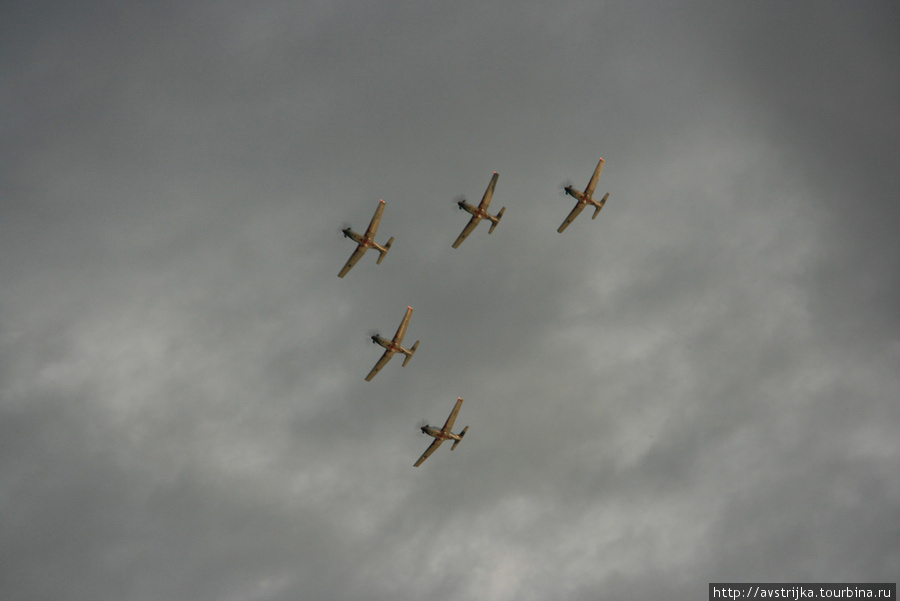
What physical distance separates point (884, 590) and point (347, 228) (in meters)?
152

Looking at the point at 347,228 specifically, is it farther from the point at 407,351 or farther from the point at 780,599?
the point at 780,599

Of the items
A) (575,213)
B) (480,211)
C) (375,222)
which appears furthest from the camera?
(575,213)

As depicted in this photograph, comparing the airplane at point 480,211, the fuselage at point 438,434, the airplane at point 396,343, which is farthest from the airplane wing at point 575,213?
the fuselage at point 438,434

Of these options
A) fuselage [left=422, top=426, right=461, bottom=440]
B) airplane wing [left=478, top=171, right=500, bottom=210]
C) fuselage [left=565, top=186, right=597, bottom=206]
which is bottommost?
fuselage [left=422, top=426, right=461, bottom=440]

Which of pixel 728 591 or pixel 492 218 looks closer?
pixel 492 218

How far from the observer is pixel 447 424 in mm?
124750

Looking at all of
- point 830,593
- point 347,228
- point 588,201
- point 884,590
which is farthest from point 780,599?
point 347,228

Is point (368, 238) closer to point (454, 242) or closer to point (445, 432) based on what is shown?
point (454, 242)

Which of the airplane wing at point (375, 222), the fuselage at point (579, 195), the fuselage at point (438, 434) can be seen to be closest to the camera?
the airplane wing at point (375, 222)

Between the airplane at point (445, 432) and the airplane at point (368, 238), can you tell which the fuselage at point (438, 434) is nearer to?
the airplane at point (445, 432)

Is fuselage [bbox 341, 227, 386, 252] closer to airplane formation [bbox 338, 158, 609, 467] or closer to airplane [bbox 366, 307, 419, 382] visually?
airplane formation [bbox 338, 158, 609, 467]

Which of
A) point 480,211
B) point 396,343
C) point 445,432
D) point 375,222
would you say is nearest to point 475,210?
point 480,211

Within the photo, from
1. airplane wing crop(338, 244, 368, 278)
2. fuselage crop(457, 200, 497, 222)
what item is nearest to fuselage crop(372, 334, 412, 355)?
airplane wing crop(338, 244, 368, 278)

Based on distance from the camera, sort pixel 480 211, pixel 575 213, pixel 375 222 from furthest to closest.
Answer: pixel 575 213 < pixel 480 211 < pixel 375 222
